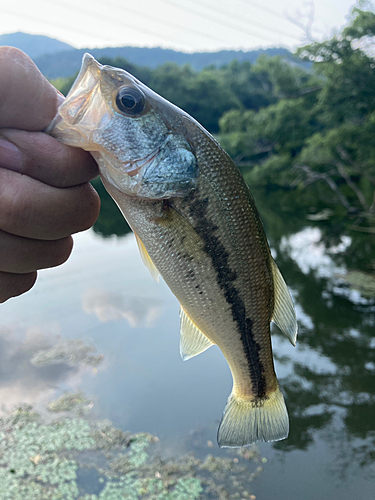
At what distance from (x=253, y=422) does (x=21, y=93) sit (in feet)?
5.86

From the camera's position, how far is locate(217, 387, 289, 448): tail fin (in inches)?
72.2

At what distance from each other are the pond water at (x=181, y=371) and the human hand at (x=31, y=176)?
4.26 metres

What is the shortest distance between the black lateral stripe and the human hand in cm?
46

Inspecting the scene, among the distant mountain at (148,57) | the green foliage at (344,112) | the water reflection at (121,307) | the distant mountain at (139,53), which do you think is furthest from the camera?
the distant mountain at (139,53)

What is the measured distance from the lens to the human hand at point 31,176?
1.26 metres

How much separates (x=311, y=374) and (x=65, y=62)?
110906 mm

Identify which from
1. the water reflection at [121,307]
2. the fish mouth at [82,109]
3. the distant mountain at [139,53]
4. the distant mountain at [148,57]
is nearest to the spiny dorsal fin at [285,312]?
the fish mouth at [82,109]

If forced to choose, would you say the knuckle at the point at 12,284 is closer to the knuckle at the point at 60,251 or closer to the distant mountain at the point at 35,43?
the knuckle at the point at 60,251

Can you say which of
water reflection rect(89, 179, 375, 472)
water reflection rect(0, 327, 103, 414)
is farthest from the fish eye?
water reflection rect(0, 327, 103, 414)

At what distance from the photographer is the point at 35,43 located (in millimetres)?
142000

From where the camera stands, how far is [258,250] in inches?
66.5

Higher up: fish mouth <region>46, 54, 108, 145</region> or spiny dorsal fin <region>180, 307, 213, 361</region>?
fish mouth <region>46, 54, 108, 145</region>

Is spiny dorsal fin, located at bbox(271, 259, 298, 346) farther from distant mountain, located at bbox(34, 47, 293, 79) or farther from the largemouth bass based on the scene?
distant mountain, located at bbox(34, 47, 293, 79)

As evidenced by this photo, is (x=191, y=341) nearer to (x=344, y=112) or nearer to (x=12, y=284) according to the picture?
(x=12, y=284)
